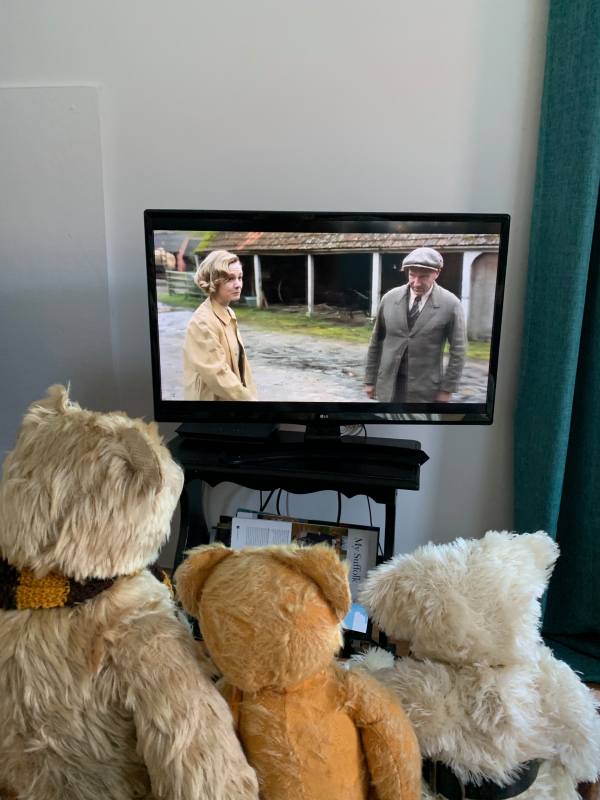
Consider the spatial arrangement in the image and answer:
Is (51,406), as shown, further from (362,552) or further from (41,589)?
(362,552)

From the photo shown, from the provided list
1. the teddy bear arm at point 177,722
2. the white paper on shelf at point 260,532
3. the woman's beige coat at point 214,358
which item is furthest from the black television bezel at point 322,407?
the teddy bear arm at point 177,722

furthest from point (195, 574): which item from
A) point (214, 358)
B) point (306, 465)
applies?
point (214, 358)

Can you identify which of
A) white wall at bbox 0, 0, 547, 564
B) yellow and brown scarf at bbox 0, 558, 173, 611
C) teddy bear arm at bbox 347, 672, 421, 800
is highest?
white wall at bbox 0, 0, 547, 564

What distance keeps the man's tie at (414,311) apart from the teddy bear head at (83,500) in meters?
0.78

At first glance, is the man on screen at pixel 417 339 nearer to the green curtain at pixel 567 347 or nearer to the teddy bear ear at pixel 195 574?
the green curtain at pixel 567 347

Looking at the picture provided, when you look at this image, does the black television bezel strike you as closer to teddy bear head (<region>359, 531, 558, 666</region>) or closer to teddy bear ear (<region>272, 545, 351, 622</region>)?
teddy bear head (<region>359, 531, 558, 666</region>)

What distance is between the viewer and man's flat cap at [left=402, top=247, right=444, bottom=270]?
140 centimetres

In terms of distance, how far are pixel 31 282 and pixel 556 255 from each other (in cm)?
147

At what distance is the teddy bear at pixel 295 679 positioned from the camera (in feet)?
2.68

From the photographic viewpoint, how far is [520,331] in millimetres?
1729

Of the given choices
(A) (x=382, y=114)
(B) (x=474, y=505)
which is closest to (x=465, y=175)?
(A) (x=382, y=114)

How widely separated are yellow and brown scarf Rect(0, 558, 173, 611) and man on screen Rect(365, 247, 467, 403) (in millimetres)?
852

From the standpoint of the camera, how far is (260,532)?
159cm

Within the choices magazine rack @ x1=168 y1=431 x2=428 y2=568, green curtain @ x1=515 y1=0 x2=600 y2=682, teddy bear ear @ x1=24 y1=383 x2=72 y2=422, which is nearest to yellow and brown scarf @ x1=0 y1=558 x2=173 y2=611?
teddy bear ear @ x1=24 y1=383 x2=72 y2=422
